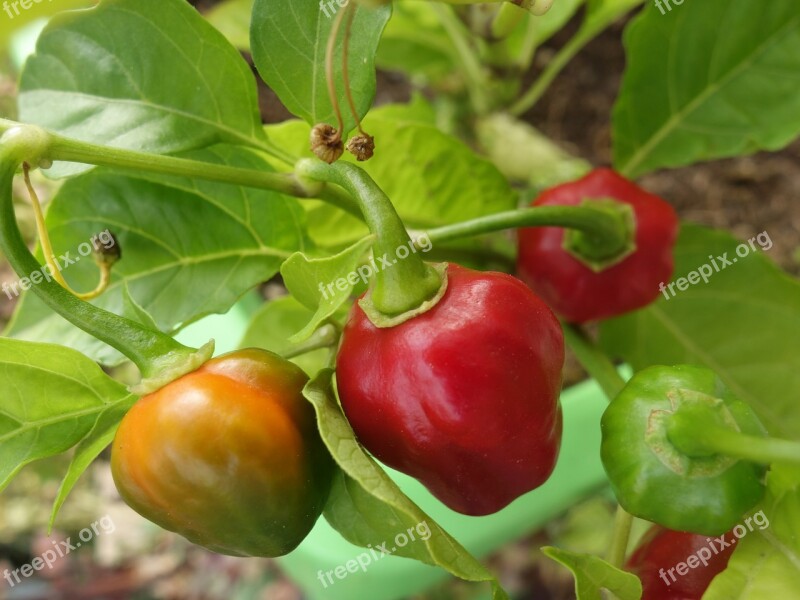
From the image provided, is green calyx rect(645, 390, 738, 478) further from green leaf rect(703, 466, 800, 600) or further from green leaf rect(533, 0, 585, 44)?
green leaf rect(533, 0, 585, 44)

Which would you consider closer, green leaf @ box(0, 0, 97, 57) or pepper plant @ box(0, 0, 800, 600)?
pepper plant @ box(0, 0, 800, 600)

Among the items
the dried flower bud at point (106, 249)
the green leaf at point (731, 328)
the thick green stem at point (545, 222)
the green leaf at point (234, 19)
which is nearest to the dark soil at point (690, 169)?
the green leaf at point (731, 328)

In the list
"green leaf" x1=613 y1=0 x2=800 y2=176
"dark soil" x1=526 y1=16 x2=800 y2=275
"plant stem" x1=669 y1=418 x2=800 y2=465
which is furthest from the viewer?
"dark soil" x1=526 y1=16 x2=800 y2=275

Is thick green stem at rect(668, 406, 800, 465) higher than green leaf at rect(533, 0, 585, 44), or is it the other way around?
green leaf at rect(533, 0, 585, 44)

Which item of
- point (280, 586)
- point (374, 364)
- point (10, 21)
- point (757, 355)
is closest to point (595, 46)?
point (757, 355)

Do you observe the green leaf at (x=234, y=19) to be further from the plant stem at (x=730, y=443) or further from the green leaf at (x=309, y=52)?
the plant stem at (x=730, y=443)

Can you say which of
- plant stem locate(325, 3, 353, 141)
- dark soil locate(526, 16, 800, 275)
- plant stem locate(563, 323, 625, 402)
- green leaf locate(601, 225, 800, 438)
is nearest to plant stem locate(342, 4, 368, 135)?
plant stem locate(325, 3, 353, 141)

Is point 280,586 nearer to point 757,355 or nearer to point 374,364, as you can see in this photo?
point 757,355

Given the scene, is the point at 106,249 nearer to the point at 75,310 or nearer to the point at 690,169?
the point at 75,310
